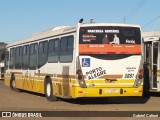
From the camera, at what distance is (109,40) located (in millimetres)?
18125

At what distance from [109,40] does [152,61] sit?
4835 mm

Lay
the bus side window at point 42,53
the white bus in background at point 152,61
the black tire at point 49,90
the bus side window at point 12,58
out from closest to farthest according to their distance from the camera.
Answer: the black tire at point 49,90 → the bus side window at point 42,53 → the white bus in background at point 152,61 → the bus side window at point 12,58

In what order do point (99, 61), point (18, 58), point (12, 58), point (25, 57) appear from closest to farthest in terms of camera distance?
point (99, 61)
point (25, 57)
point (18, 58)
point (12, 58)

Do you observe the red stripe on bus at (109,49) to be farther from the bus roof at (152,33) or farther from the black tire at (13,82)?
the black tire at (13,82)

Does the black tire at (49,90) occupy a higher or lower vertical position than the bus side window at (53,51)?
lower

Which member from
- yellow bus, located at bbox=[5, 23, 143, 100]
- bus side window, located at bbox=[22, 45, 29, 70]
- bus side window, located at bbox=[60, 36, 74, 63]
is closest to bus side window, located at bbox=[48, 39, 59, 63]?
yellow bus, located at bbox=[5, 23, 143, 100]

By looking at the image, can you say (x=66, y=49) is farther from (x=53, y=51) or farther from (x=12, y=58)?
(x=12, y=58)

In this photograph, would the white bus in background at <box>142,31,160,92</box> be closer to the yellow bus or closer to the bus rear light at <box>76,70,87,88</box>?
the yellow bus

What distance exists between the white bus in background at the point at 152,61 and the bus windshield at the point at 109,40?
3825 millimetres

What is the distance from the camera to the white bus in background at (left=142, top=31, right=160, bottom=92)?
22031 mm

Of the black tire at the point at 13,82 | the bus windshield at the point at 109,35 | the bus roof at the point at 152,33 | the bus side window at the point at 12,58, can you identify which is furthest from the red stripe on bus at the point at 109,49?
the black tire at the point at 13,82

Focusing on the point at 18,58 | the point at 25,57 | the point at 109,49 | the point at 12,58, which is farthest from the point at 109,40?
the point at 12,58

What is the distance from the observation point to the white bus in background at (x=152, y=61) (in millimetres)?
22031

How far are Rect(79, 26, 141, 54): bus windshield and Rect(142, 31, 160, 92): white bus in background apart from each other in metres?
3.83
